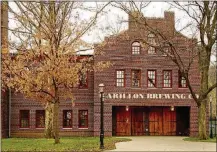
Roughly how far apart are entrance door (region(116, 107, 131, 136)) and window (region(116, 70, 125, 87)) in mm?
2622

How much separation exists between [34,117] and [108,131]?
249 inches

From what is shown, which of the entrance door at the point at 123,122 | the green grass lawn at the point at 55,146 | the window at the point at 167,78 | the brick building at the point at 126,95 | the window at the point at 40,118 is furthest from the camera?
the entrance door at the point at 123,122

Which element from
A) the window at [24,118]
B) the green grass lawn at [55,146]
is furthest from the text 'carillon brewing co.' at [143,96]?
the green grass lawn at [55,146]

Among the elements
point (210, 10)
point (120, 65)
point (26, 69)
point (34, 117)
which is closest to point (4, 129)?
point (34, 117)

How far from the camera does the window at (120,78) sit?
36469mm

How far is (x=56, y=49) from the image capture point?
947 inches

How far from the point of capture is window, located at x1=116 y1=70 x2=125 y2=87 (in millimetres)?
36469

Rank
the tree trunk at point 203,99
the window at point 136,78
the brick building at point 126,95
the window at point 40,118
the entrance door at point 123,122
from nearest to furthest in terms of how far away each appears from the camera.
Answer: the tree trunk at point 203,99, the brick building at point 126,95, the window at point 136,78, the window at point 40,118, the entrance door at point 123,122

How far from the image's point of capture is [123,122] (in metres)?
38.0

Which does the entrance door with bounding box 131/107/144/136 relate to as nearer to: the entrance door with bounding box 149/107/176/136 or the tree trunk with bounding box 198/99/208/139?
the entrance door with bounding box 149/107/176/136

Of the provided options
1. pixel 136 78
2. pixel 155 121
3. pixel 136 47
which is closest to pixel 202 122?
pixel 155 121

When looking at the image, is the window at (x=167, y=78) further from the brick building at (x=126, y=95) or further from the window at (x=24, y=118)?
the window at (x=24, y=118)

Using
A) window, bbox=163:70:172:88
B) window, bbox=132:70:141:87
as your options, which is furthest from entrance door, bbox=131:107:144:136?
window, bbox=163:70:172:88

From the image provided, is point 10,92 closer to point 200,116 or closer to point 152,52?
Result: point 152,52
